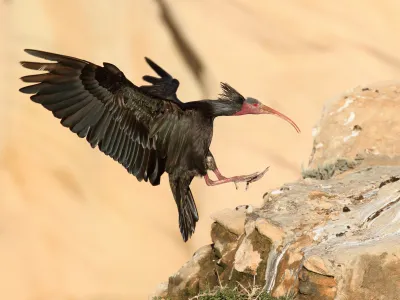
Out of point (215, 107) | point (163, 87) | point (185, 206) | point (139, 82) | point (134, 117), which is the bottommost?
point (185, 206)

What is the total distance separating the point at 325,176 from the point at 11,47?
50.5ft

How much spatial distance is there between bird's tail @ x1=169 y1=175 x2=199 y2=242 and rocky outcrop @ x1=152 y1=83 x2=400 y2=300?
0.29 m

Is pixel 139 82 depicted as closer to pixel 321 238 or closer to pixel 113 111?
pixel 113 111

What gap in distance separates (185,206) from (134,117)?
1326mm

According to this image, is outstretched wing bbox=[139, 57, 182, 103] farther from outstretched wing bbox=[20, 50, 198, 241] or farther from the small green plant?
the small green plant

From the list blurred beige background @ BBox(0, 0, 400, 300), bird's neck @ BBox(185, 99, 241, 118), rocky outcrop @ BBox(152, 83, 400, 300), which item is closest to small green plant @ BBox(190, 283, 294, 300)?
rocky outcrop @ BBox(152, 83, 400, 300)

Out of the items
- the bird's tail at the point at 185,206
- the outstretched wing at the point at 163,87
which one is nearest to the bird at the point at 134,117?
the bird's tail at the point at 185,206

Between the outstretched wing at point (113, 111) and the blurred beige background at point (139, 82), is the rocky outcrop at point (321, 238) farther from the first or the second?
the blurred beige background at point (139, 82)

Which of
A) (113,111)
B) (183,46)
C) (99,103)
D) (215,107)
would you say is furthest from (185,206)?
(183,46)

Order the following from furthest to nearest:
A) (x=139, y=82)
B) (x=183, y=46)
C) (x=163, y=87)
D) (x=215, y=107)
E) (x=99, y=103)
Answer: (x=183, y=46), (x=139, y=82), (x=163, y=87), (x=215, y=107), (x=99, y=103)

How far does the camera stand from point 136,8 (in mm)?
25188

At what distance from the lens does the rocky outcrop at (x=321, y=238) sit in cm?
834

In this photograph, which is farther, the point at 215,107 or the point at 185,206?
the point at 185,206

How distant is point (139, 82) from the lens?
2312cm
